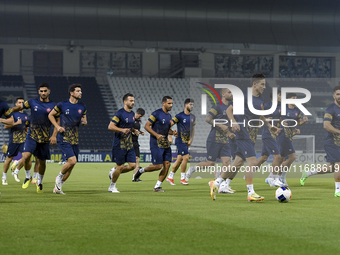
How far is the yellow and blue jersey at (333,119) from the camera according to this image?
1138 centimetres

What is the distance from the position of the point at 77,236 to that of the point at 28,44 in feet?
131

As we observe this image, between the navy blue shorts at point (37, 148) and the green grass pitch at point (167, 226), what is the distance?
6.49 feet

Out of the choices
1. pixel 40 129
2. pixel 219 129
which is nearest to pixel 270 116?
pixel 219 129

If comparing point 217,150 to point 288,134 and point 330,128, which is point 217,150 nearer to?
point 288,134

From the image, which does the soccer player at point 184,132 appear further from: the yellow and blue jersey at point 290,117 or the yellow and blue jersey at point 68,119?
the yellow and blue jersey at point 68,119

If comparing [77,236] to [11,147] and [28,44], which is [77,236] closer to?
[11,147]

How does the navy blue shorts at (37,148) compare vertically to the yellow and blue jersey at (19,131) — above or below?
below

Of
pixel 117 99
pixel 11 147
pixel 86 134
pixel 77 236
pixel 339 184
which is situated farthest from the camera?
pixel 117 99

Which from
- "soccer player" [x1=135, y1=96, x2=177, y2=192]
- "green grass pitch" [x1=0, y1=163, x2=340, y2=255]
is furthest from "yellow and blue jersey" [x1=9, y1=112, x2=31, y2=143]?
"green grass pitch" [x1=0, y1=163, x2=340, y2=255]

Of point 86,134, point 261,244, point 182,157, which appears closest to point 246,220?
point 261,244

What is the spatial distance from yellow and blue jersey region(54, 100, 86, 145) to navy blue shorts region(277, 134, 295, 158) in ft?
21.5

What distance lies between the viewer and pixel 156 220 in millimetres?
7215

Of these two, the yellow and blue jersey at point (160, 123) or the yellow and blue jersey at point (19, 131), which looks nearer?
the yellow and blue jersey at point (160, 123)

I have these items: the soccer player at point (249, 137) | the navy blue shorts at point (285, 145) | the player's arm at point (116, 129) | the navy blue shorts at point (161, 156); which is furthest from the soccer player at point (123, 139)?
the navy blue shorts at point (285, 145)
